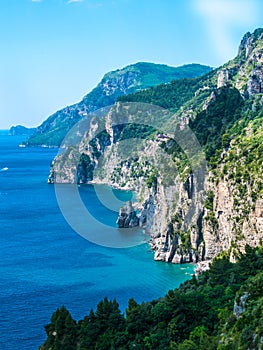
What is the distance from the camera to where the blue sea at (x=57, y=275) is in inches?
2499

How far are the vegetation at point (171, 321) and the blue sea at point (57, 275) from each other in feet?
40.1

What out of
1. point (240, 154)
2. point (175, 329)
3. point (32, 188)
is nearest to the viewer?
point (175, 329)

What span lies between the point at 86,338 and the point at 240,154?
39.7 meters

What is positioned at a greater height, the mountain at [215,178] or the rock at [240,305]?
the mountain at [215,178]

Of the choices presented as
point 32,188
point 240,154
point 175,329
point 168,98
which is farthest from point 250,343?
point 168,98

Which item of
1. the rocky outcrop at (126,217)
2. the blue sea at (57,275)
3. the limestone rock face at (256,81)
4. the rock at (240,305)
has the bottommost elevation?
the blue sea at (57,275)

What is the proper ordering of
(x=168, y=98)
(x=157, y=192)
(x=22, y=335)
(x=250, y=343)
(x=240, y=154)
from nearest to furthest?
Answer: (x=250, y=343) < (x=22, y=335) < (x=240, y=154) < (x=157, y=192) < (x=168, y=98)

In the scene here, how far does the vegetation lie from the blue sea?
40.1 feet

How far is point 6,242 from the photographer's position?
320 feet

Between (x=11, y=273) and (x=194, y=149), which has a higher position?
(x=194, y=149)

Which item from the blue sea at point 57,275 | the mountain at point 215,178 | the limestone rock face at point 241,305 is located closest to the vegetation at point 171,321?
the limestone rock face at point 241,305

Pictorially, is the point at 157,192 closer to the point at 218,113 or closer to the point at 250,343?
the point at 218,113

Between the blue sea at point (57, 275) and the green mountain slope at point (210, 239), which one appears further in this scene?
the blue sea at point (57, 275)

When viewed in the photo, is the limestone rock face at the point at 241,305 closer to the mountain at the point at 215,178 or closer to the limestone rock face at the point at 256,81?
the mountain at the point at 215,178
